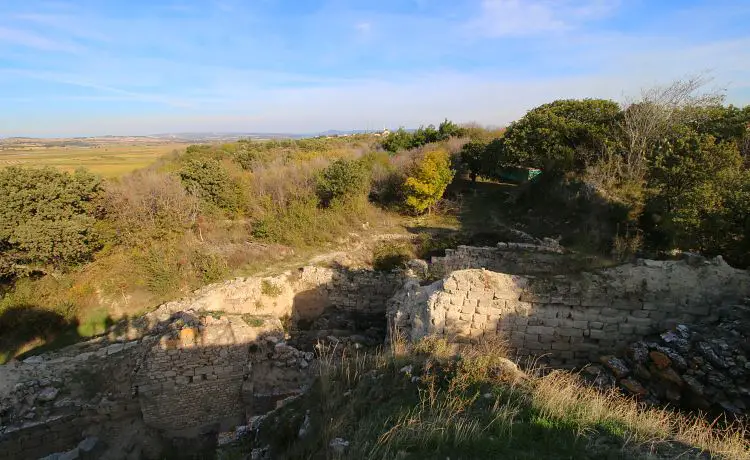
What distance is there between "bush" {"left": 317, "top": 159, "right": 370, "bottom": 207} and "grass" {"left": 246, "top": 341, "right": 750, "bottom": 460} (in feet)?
45.7

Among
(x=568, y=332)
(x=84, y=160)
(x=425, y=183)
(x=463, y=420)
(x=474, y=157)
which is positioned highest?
(x=84, y=160)

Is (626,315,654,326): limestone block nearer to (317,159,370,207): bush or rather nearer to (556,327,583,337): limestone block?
(556,327,583,337): limestone block

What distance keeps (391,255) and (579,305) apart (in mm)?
8432

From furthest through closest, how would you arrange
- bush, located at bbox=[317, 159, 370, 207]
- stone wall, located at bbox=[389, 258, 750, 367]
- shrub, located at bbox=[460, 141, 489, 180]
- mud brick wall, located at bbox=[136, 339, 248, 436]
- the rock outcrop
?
shrub, located at bbox=[460, 141, 489, 180], bush, located at bbox=[317, 159, 370, 207], mud brick wall, located at bbox=[136, 339, 248, 436], stone wall, located at bbox=[389, 258, 750, 367], the rock outcrop

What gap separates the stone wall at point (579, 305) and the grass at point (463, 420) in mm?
1762

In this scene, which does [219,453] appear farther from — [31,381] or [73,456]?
[31,381]

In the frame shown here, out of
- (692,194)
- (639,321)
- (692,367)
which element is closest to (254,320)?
(639,321)

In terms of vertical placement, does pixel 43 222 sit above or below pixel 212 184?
below

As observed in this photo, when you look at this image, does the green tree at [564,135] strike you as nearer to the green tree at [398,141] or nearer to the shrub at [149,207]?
the green tree at [398,141]

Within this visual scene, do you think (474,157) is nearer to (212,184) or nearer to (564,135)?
(564,135)

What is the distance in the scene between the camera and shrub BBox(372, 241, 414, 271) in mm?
14375

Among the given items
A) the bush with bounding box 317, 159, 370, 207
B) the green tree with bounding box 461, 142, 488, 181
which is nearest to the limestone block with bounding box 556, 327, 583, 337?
the bush with bounding box 317, 159, 370, 207

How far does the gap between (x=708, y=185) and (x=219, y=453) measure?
12.4 m

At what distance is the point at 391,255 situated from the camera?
48.6 feet
